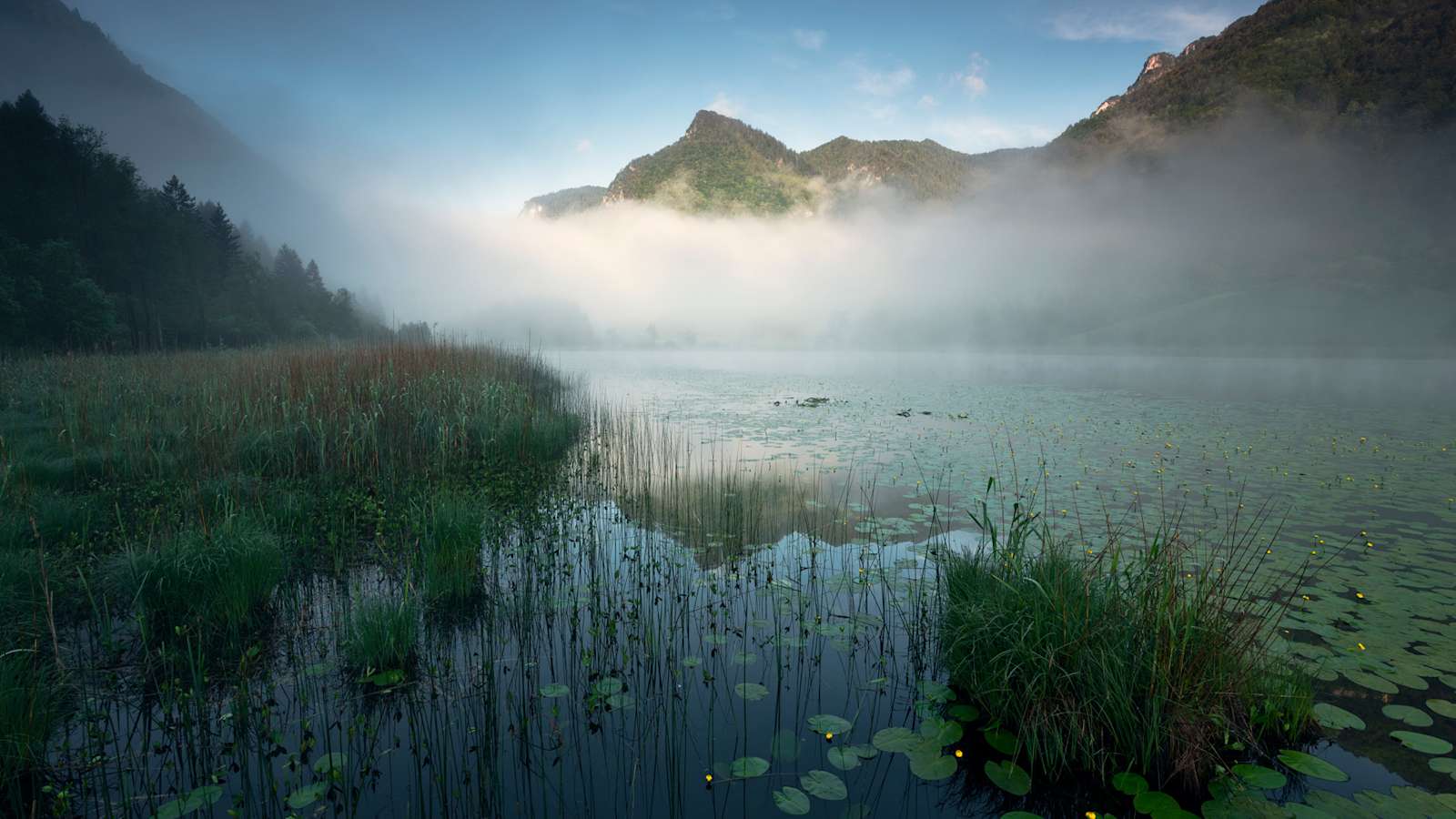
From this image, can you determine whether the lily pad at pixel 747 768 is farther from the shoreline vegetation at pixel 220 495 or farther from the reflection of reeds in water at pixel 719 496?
the reflection of reeds in water at pixel 719 496

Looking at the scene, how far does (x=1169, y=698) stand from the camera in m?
2.93

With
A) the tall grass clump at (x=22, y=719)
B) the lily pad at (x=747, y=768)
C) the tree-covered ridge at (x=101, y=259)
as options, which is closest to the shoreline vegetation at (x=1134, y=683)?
the lily pad at (x=747, y=768)

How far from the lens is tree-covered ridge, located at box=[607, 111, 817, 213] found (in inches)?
5148

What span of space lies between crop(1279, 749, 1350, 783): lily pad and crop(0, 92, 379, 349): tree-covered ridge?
28050 millimetres

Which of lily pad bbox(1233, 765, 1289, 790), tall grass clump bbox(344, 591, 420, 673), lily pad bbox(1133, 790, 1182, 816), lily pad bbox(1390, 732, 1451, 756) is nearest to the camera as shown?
lily pad bbox(1133, 790, 1182, 816)

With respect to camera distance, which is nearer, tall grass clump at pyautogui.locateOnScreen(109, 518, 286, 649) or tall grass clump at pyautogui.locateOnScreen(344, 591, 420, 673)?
tall grass clump at pyautogui.locateOnScreen(344, 591, 420, 673)

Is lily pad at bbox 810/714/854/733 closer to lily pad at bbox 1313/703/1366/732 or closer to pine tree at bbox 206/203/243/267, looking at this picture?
lily pad at bbox 1313/703/1366/732

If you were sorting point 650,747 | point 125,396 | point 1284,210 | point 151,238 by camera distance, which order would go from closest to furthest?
point 650,747 → point 125,396 → point 151,238 → point 1284,210

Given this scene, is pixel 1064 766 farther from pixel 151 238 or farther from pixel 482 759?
pixel 151 238

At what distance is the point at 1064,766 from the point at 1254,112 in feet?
607

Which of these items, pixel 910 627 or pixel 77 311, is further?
pixel 77 311

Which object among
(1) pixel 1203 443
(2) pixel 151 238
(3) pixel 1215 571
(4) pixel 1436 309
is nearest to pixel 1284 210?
(4) pixel 1436 309

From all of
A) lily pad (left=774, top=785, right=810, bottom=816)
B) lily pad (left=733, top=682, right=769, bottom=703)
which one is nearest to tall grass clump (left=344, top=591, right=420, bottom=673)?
lily pad (left=733, top=682, right=769, bottom=703)

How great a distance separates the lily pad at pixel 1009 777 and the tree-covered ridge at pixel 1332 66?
182 meters
